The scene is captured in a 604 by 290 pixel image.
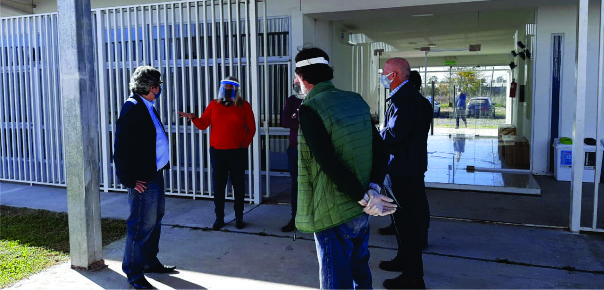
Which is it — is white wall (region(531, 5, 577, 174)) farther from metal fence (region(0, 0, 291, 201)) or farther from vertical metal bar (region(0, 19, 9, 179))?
vertical metal bar (region(0, 19, 9, 179))

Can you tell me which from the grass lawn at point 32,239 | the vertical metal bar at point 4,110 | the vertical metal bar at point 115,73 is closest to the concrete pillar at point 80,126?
the grass lawn at point 32,239

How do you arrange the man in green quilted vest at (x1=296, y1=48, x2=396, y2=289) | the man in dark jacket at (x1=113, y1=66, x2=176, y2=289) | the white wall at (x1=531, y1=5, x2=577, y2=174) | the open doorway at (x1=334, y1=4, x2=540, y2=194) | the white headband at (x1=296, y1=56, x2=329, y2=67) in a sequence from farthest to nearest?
the open doorway at (x1=334, y1=4, x2=540, y2=194)
the white wall at (x1=531, y1=5, x2=577, y2=174)
the man in dark jacket at (x1=113, y1=66, x2=176, y2=289)
the white headband at (x1=296, y1=56, x2=329, y2=67)
the man in green quilted vest at (x1=296, y1=48, x2=396, y2=289)

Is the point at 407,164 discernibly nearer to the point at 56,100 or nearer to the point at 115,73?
the point at 115,73

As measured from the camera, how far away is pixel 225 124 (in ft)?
17.5

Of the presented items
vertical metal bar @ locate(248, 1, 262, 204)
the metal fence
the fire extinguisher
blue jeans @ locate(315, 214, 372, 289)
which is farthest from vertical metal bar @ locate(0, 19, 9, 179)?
the fire extinguisher

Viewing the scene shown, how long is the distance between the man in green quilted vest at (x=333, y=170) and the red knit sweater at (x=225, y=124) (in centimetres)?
276

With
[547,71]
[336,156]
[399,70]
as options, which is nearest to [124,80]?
[399,70]

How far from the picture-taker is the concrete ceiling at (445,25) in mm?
7891

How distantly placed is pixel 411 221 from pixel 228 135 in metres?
2.47

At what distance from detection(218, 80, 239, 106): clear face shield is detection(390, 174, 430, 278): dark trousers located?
231 centimetres

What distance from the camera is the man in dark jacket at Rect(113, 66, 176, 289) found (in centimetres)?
356

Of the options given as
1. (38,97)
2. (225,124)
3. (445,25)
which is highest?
(445,25)

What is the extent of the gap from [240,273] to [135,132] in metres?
1.52

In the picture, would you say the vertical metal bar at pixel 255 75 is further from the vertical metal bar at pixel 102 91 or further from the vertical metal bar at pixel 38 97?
the vertical metal bar at pixel 38 97
